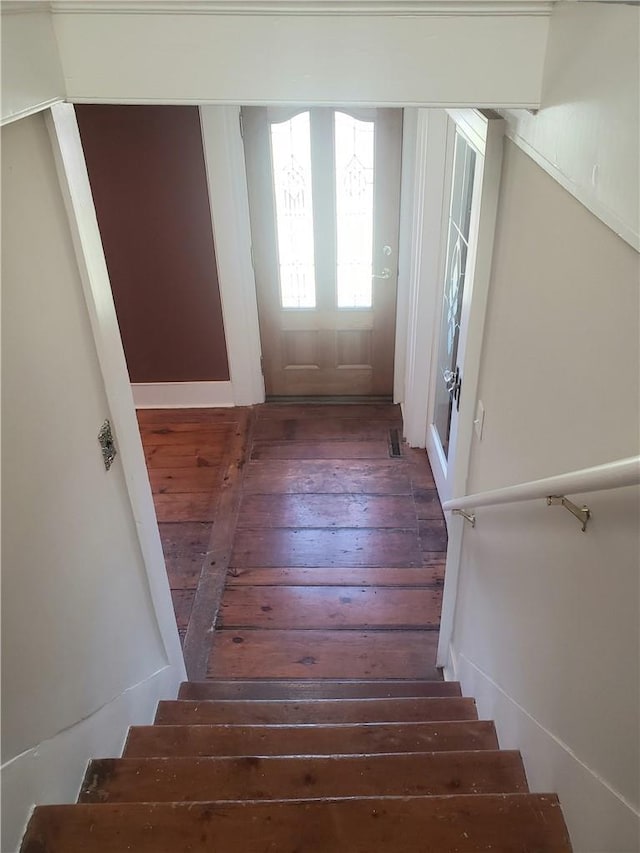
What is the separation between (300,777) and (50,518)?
3.09 ft

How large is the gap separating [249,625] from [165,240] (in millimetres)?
2275

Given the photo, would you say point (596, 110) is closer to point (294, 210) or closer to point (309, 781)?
point (309, 781)

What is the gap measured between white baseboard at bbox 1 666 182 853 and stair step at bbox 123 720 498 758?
10 cm

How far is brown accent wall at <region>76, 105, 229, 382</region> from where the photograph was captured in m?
3.55

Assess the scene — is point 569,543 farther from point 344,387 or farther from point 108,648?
point 344,387

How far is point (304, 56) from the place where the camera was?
4.26ft

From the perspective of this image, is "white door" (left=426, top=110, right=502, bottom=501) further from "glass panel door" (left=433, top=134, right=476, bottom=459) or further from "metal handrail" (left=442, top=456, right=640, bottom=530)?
"metal handrail" (left=442, top=456, right=640, bottom=530)

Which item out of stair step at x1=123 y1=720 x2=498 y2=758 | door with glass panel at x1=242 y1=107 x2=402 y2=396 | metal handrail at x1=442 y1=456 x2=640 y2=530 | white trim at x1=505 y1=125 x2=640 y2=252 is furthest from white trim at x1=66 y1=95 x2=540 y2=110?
door with glass panel at x1=242 y1=107 x2=402 y2=396

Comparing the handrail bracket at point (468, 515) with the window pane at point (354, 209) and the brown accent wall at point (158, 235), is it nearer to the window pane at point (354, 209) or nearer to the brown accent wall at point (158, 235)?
the window pane at point (354, 209)

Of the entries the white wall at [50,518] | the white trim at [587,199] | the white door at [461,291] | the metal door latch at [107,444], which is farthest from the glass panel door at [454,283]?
the white wall at [50,518]

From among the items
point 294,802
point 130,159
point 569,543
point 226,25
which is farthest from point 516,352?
point 130,159

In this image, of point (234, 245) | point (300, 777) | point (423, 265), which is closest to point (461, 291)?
point (423, 265)

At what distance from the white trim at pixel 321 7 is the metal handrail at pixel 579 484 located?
0.88 meters

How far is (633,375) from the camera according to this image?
0.96 m
